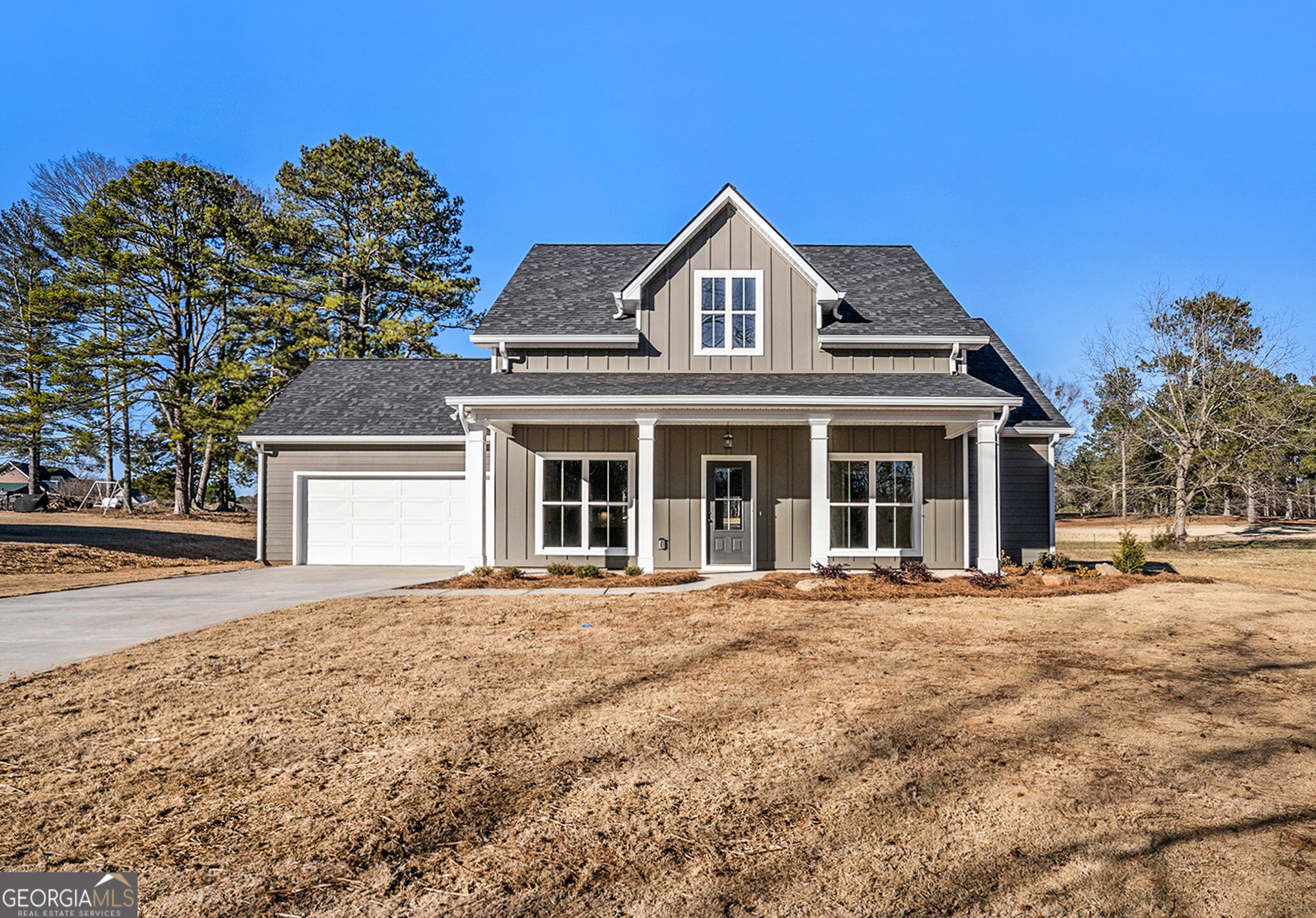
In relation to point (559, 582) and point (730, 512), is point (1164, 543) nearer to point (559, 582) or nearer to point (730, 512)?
point (730, 512)

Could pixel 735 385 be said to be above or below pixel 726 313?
below

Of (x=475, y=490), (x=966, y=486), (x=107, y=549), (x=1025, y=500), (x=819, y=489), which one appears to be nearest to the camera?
(x=819, y=489)

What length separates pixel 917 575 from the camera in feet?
39.8

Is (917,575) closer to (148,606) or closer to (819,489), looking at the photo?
(819,489)

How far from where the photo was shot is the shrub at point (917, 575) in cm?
1185

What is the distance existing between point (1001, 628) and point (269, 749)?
7310 mm

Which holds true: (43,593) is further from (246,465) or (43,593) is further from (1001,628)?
(246,465)

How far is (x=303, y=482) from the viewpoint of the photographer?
16719 millimetres

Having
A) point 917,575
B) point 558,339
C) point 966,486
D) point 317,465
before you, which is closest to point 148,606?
point 317,465

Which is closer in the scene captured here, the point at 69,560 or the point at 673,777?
the point at 673,777

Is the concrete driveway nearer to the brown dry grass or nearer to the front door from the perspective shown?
the brown dry grass

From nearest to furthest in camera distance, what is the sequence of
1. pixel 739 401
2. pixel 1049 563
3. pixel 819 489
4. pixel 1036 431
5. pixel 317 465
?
pixel 739 401, pixel 819 489, pixel 1049 563, pixel 1036 431, pixel 317 465

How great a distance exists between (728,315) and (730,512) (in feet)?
12.7

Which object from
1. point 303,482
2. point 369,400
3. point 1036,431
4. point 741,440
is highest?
point 369,400
